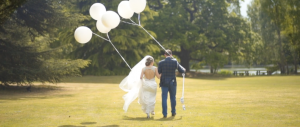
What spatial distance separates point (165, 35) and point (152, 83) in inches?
1297

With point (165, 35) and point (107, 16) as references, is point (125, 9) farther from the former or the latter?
point (165, 35)

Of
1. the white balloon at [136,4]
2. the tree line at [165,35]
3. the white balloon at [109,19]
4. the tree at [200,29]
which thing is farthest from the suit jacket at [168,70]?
the tree at [200,29]

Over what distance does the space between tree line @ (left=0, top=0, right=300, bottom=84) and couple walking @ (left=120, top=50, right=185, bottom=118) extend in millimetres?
11267

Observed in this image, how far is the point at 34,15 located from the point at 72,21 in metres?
2.23

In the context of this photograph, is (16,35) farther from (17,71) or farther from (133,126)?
(133,126)

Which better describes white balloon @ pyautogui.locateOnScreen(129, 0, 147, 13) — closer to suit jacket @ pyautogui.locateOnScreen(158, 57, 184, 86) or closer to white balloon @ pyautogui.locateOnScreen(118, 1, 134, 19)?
white balloon @ pyautogui.locateOnScreen(118, 1, 134, 19)

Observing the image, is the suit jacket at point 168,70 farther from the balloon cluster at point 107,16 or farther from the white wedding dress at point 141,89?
the balloon cluster at point 107,16

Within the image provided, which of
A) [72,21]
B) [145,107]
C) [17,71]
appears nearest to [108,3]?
[72,21]

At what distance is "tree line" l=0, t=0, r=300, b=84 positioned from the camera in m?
21.8

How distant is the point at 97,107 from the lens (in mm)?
12758

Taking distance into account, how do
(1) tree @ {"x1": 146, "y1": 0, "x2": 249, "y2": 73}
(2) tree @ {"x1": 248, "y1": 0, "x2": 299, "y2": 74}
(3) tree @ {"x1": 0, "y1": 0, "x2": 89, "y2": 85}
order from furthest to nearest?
(1) tree @ {"x1": 146, "y1": 0, "x2": 249, "y2": 73}, (2) tree @ {"x1": 248, "y1": 0, "x2": 299, "y2": 74}, (3) tree @ {"x1": 0, "y1": 0, "x2": 89, "y2": 85}

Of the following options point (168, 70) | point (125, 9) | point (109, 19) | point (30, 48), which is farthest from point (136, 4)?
point (30, 48)

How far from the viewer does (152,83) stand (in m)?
10.5

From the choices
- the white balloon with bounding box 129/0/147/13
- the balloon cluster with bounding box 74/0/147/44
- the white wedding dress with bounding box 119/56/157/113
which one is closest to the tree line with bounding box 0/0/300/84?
the balloon cluster with bounding box 74/0/147/44
